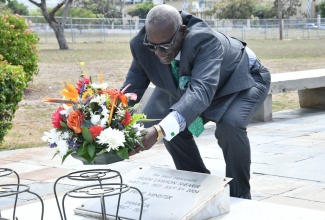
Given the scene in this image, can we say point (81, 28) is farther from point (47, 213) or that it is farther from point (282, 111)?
point (47, 213)

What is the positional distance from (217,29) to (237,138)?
43.9 metres

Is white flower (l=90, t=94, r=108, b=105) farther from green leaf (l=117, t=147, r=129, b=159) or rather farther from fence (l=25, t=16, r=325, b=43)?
fence (l=25, t=16, r=325, b=43)

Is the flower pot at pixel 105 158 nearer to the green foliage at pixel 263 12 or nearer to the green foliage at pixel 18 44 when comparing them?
the green foliage at pixel 18 44

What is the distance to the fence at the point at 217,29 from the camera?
4803 cm

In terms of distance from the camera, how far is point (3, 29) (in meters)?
14.8

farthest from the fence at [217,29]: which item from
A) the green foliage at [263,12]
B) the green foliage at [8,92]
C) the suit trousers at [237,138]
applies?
the suit trousers at [237,138]

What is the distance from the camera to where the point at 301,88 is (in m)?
10.7

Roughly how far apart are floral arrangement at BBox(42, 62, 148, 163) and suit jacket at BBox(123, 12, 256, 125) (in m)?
0.45

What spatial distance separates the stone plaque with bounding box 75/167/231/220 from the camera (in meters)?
4.20

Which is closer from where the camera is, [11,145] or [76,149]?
[76,149]

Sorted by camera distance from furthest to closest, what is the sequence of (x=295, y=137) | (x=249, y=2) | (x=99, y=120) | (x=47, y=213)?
(x=249, y=2), (x=295, y=137), (x=47, y=213), (x=99, y=120)

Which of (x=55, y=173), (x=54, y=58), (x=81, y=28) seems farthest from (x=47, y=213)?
(x=81, y=28)

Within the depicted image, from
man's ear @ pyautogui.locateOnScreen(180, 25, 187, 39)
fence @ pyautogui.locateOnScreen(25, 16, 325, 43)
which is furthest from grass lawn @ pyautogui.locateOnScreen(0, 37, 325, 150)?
fence @ pyautogui.locateOnScreen(25, 16, 325, 43)

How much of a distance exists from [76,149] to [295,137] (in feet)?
17.1
